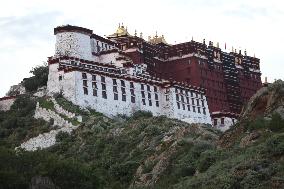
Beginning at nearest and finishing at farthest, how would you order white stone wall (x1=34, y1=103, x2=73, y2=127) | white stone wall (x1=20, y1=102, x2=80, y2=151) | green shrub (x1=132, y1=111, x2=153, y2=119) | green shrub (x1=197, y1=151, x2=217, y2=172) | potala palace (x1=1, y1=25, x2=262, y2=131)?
green shrub (x1=197, y1=151, x2=217, y2=172)
white stone wall (x1=20, y1=102, x2=80, y2=151)
white stone wall (x1=34, y1=103, x2=73, y2=127)
green shrub (x1=132, y1=111, x2=153, y2=119)
potala palace (x1=1, y1=25, x2=262, y2=131)

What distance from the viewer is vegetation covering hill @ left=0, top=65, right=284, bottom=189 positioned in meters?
34.2

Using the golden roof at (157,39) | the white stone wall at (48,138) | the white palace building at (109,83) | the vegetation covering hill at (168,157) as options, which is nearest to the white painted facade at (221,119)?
the white palace building at (109,83)

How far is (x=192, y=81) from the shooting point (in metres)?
105

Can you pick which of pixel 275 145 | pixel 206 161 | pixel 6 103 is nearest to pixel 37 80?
pixel 6 103

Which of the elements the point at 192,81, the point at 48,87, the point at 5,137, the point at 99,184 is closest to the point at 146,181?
the point at 99,184

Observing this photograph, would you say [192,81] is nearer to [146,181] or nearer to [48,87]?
[48,87]

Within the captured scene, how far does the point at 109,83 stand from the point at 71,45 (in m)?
8.65

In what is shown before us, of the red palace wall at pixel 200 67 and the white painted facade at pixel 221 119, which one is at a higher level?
the red palace wall at pixel 200 67

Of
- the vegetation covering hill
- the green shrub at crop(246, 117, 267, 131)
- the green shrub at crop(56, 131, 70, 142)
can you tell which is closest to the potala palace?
the green shrub at crop(56, 131, 70, 142)

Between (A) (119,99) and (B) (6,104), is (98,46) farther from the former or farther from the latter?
(B) (6,104)

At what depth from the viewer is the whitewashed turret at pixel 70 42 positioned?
300 ft

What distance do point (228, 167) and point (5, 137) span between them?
1879 inches

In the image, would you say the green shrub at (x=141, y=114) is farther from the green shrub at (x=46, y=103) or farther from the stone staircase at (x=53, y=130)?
the green shrub at (x=46, y=103)

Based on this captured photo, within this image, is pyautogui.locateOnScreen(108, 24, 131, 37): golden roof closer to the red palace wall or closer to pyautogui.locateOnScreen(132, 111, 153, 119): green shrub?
the red palace wall
